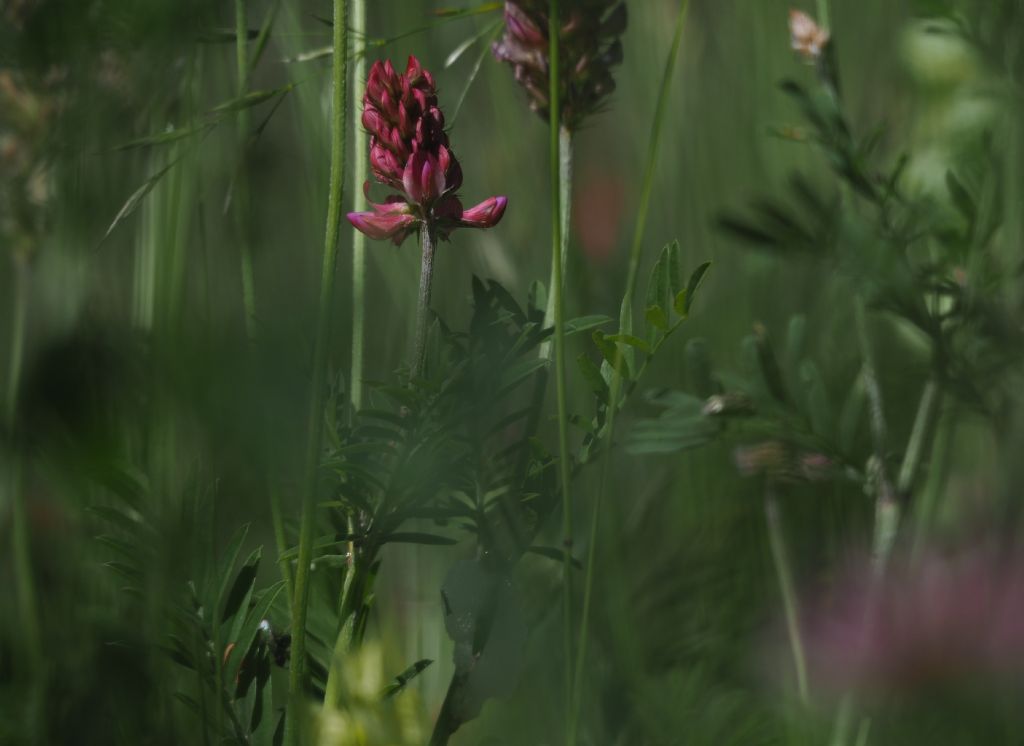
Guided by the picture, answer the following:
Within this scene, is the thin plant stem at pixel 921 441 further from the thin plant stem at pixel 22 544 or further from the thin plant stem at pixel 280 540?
the thin plant stem at pixel 22 544

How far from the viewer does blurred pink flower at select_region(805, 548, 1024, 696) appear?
0.53 m

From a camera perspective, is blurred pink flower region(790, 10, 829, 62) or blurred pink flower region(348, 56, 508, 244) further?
blurred pink flower region(790, 10, 829, 62)

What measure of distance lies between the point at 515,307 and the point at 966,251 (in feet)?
0.94

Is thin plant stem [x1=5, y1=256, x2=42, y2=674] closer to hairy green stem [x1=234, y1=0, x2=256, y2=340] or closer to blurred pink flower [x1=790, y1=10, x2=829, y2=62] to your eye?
hairy green stem [x1=234, y1=0, x2=256, y2=340]

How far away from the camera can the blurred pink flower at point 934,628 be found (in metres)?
0.53

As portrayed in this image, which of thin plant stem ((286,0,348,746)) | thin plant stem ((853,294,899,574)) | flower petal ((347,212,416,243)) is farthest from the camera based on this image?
thin plant stem ((853,294,899,574))

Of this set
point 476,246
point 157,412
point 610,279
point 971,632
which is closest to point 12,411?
point 157,412

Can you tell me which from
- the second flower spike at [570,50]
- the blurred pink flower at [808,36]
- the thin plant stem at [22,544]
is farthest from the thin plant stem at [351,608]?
the blurred pink flower at [808,36]

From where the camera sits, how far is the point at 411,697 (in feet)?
1.28

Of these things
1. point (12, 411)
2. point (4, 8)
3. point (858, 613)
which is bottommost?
point (858, 613)

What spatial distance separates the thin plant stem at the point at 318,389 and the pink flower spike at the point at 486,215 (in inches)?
3.2

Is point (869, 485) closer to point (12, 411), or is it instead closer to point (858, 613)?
point (858, 613)

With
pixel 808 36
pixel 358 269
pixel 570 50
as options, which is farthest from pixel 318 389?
pixel 808 36

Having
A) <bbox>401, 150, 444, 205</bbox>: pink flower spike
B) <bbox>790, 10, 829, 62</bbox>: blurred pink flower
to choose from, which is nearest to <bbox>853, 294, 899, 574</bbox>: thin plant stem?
<bbox>790, 10, 829, 62</bbox>: blurred pink flower
